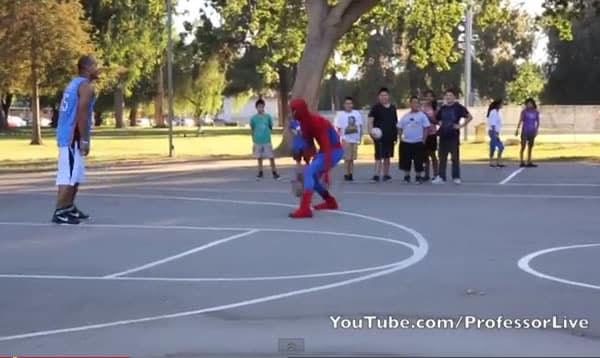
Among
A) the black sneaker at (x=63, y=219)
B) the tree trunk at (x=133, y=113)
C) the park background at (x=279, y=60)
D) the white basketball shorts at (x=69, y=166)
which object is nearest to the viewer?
the white basketball shorts at (x=69, y=166)

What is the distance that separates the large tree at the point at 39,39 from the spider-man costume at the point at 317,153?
28.9m

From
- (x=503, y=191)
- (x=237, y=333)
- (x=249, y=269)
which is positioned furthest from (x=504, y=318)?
(x=503, y=191)

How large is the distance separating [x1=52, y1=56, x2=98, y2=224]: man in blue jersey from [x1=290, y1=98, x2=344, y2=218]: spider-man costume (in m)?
3.17

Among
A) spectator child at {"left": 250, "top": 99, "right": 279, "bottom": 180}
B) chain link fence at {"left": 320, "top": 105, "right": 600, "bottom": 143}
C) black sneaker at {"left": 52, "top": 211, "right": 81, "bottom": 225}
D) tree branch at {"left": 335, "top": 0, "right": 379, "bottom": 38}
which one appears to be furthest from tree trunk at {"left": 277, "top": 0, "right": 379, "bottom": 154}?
chain link fence at {"left": 320, "top": 105, "right": 600, "bottom": 143}

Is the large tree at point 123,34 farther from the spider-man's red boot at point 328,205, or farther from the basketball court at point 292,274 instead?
the basketball court at point 292,274

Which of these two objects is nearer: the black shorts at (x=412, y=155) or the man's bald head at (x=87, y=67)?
the man's bald head at (x=87, y=67)

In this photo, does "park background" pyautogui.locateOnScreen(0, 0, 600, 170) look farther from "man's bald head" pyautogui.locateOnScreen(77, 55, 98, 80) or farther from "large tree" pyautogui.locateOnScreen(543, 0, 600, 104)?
"man's bald head" pyautogui.locateOnScreen(77, 55, 98, 80)

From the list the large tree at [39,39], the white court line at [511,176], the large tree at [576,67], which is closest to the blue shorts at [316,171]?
the white court line at [511,176]

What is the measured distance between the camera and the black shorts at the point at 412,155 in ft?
65.1

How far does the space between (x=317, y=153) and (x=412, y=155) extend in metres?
5.98

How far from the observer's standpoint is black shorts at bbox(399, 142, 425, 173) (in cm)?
1984

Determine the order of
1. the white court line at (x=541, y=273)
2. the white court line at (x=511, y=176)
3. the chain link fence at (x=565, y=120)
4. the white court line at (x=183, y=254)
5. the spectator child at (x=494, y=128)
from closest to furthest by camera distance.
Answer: the white court line at (x=541, y=273), the white court line at (x=183, y=254), the white court line at (x=511, y=176), the spectator child at (x=494, y=128), the chain link fence at (x=565, y=120)

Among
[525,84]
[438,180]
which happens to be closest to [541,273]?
[438,180]

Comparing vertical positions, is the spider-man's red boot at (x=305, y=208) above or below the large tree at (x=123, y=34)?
below
